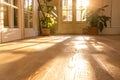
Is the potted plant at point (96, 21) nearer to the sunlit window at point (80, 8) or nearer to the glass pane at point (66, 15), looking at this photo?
the sunlit window at point (80, 8)

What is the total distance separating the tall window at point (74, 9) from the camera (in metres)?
7.51

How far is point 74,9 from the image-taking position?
751 cm

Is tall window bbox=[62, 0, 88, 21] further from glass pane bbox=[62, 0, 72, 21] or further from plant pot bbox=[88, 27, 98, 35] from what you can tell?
plant pot bbox=[88, 27, 98, 35]

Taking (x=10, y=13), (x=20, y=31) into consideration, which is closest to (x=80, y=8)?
(x=20, y=31)

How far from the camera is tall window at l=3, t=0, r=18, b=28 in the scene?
349cm

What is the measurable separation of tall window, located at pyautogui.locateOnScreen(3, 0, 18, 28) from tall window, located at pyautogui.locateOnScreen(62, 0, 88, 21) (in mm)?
→ 3608

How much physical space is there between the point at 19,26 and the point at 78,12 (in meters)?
3.60

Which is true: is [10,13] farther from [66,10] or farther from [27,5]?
[66,10]

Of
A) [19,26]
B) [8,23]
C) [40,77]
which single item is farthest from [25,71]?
[19,26]

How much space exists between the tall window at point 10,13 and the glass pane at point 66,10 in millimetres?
3590

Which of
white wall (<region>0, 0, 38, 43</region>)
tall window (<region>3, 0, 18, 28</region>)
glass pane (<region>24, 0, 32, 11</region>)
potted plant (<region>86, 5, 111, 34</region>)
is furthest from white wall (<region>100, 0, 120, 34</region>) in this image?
tall window (<region>3, 0, 18, 28</region>)

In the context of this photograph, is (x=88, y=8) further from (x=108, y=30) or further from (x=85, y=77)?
(x=85, y=77)

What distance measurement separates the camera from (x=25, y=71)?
3.36 ft

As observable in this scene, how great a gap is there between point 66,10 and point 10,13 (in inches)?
158
